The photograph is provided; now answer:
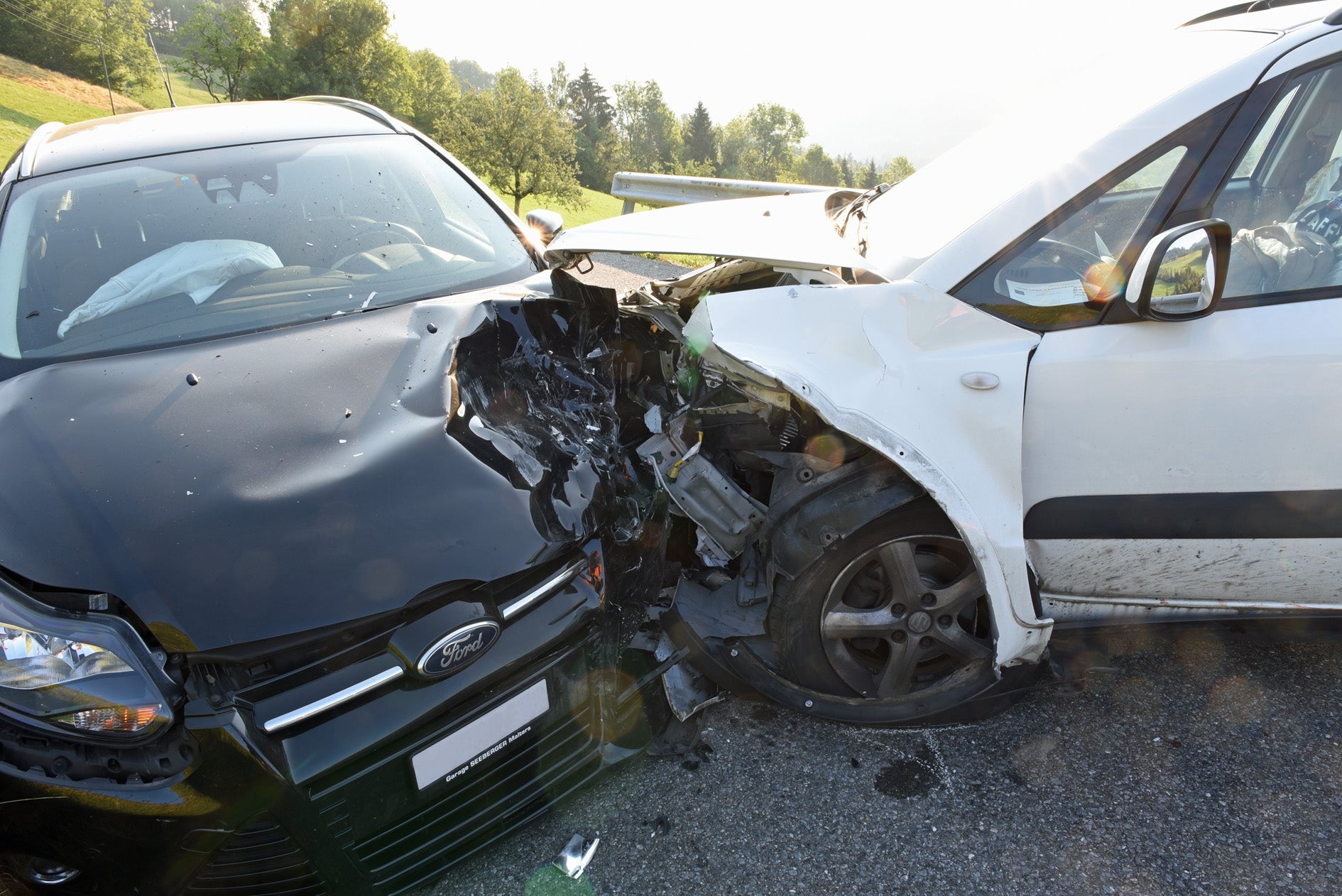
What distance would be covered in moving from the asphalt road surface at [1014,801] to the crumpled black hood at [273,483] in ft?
2.66

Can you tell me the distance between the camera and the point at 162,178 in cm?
249

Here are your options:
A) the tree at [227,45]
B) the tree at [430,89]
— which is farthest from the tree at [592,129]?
the tree at [227,45]

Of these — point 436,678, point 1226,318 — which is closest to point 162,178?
point 436,678

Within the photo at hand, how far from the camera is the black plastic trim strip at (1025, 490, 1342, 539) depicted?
182 centimetres

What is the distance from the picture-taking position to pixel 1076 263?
5.98ft

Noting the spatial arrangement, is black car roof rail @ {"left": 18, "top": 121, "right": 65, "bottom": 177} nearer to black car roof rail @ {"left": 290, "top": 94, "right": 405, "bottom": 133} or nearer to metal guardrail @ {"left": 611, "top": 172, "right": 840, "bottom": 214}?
black car roof rail @ {"left": 290, "top": 94, "right": 405, "bottom": 133}

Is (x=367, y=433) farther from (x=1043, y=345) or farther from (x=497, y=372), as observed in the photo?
(x=1043, y=345)

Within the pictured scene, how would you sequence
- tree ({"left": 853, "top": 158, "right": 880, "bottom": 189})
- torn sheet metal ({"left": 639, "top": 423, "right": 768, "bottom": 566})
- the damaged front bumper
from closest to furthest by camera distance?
the damaged front bumper < torn sheet metal ({"left": 639, "top": 423, "right": 768, "bottom": 566}) < tree ({"left": 853, "top": 158, "right": 880, "bottom": 189})

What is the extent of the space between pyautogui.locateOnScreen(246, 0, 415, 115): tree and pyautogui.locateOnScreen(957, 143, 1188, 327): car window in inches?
1659

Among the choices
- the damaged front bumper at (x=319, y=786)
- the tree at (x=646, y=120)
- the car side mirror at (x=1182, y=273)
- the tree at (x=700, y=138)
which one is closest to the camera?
the damaged front bumper at (x=319, y=786)

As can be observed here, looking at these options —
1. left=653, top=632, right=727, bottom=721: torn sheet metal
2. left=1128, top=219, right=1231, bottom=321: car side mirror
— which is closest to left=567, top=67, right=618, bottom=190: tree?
left=653, top=632, right=727, bottom=721: torn sheet metal

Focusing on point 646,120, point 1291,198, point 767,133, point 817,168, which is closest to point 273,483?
point 1291,198

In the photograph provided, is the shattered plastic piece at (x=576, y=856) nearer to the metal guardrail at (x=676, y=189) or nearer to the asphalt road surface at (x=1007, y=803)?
the asphalt road surface at (x=1007, y=803)

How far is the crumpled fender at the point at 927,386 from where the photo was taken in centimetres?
176
